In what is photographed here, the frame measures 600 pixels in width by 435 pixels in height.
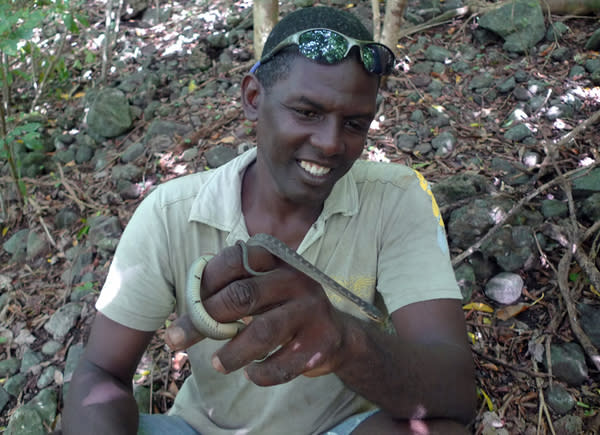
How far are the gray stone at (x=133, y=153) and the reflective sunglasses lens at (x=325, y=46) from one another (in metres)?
3.50

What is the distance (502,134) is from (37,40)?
264 inches

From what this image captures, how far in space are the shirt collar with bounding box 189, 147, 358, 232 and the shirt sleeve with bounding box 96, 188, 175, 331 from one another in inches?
7.0

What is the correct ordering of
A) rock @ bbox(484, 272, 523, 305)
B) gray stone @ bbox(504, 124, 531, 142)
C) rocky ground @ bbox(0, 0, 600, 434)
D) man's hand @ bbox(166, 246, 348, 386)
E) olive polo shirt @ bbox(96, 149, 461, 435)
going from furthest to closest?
1. gray stone @ bbox(504, 124, 531, 142)
2. rock @ bbox(484, 272, 523, 305)
3. rocky ground @ bbox(0, 0, 600, 434)
4. olive polo shirt @ bbox(96, 149, 461, 435)
5. man's hand @ bbox(166, 246, 348, 386)

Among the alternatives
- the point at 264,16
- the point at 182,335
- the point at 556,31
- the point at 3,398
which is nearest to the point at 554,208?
the point at 556,31

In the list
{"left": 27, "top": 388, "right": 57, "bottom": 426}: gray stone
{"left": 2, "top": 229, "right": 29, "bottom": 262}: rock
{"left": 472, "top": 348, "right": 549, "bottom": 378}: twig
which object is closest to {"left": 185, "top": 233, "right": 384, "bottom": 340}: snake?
{"left": 472, "top": 348, "right": 549, "bottom": 378}: twig

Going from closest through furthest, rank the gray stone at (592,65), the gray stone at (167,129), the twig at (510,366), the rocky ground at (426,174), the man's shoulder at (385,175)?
1. the man's shoulder at (385,175)
2. the twig at (510,366)
3. the rocky ground at (426,174)
4. the gray stone at (592,65)
5. the gray stone at (167,129)

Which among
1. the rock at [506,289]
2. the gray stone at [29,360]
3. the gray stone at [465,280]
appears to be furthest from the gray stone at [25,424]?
the rock at [506,289]

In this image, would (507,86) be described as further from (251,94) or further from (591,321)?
(251,94)

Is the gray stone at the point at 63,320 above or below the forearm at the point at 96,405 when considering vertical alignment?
below

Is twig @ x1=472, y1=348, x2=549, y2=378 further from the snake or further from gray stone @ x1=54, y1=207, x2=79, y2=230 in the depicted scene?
gray stone @ x1=54, y1=207, x2=79, y2=230

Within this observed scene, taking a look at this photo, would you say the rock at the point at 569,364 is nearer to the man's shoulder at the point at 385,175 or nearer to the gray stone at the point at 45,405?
the man's shoulder at the point at 385,175

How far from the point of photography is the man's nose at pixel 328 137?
1.98 metres

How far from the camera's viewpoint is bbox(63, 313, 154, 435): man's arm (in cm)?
193

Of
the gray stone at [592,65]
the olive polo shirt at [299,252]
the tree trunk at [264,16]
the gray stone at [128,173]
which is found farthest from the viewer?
the tree trunk at [264,16]
